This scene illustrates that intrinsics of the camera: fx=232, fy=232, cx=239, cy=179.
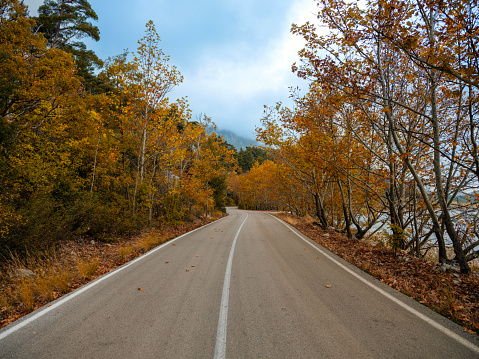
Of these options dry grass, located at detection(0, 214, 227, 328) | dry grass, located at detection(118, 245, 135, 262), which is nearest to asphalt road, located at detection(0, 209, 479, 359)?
dry grass, located at detection(0, 214, 227, 328)

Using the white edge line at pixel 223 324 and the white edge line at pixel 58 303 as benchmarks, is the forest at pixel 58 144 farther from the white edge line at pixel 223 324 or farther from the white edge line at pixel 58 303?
the white edge line at pixel 223 324

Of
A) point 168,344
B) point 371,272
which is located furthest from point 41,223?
point 371,272

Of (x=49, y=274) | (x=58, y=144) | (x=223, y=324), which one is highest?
(x=58, y=144)

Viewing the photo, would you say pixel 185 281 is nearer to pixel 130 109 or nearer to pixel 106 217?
pixel 106 217

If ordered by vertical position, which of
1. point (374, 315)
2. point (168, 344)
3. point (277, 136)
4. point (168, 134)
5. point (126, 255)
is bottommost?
point (126, 255)

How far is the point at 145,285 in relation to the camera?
507cm

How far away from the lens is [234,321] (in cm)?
362

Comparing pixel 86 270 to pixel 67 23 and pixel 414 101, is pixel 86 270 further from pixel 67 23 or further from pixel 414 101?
pixel 67 23

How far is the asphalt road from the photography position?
115 inches

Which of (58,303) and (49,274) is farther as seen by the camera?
(49,274)

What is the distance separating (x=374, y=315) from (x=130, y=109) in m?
12.9

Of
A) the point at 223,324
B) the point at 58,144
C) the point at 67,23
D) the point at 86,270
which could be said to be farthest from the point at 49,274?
the point at 67,23

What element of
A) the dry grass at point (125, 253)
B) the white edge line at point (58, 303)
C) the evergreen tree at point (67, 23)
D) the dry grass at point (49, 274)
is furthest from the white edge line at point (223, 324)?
the evergreen tree at point (67, 23)

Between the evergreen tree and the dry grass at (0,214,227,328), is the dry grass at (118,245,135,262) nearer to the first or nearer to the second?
the dry grass at (0,214,227,328)
